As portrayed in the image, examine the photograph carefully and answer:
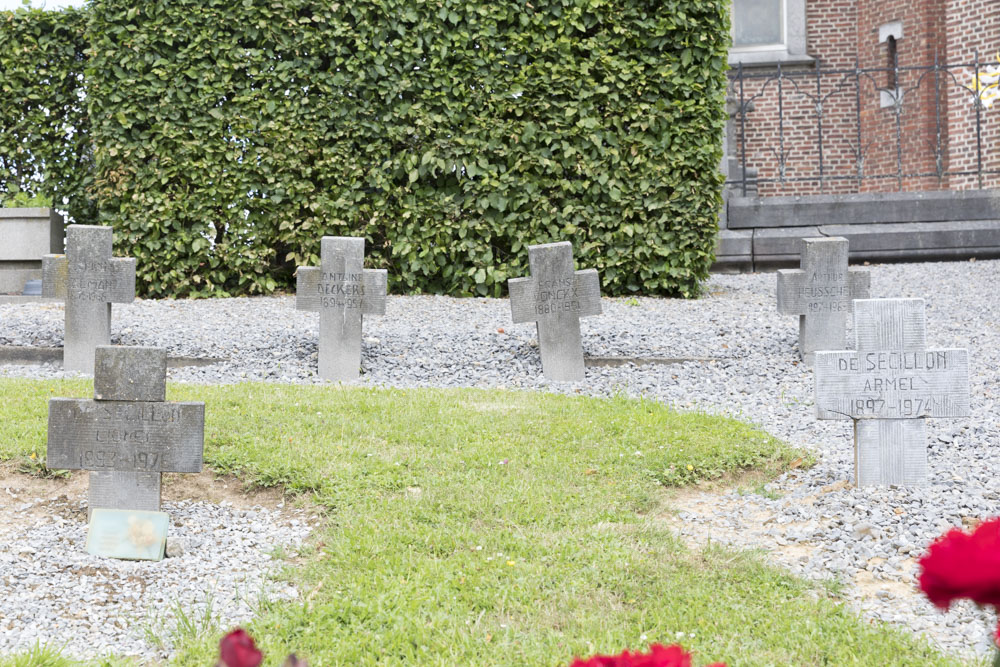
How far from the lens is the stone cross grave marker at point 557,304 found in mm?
6891

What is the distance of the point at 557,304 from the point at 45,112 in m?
6.14

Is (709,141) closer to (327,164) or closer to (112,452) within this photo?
(327,164)

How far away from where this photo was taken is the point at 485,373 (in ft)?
22.9

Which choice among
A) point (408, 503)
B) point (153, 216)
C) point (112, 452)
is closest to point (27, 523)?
point (112, 452)

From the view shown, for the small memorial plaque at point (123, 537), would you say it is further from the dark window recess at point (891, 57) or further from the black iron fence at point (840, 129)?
the dark window recess at point (891, 57)

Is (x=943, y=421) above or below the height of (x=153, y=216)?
below

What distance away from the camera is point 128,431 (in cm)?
387

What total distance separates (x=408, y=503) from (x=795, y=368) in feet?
12.3

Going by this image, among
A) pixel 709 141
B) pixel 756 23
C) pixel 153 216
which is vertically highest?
pixel 756 23

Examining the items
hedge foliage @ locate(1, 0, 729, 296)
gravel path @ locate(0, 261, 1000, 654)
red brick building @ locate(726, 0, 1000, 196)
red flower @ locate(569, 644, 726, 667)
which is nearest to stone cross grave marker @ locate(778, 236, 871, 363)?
gravel path @ locate(0, 261, 1000, 654)

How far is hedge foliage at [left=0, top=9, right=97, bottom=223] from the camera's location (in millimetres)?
9867

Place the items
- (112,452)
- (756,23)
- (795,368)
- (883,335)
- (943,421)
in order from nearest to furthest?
(112,452), (883,335), (943,421), (795,368), (756,23)

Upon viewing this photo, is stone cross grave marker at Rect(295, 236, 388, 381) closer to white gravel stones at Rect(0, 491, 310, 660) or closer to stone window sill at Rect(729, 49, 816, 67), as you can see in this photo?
white gravel stones at Rect(0, 491, 310, 660)

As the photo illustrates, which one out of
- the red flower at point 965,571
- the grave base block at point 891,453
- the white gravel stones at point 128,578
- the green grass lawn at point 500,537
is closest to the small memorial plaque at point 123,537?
the white gravel stones at point 128,578
